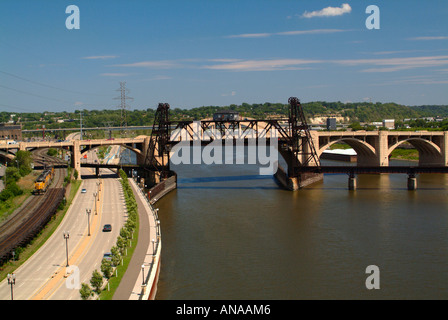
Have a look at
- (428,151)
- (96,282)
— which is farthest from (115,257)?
(428,151)

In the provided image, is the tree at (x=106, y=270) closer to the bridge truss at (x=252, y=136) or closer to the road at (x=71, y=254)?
the road at (x=71, y=254)

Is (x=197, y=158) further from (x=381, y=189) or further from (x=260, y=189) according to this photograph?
(x=381, y=189)

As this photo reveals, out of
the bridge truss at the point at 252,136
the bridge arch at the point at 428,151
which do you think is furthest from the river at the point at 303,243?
the bridge arch at the point at 428,151

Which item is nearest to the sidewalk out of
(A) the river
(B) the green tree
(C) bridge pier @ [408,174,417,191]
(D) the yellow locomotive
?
(B) the green tree

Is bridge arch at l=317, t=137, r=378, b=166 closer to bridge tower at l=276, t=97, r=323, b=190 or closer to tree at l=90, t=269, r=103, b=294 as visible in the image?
bridge tower at l=276, t=97, r=323, b=190
